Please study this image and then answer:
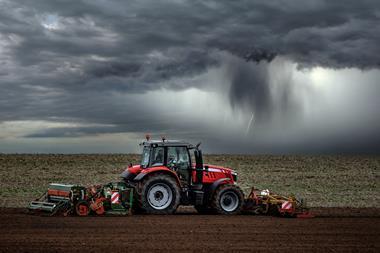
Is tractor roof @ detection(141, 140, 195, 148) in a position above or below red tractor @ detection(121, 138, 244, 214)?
above

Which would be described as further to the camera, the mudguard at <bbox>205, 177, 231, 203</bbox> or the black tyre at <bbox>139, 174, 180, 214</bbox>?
the mudguard at <bbox>205, 177, 231, 203</bbox>

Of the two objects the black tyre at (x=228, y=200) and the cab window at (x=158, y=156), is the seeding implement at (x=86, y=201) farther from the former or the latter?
the black tyre at (x=228, y=200)

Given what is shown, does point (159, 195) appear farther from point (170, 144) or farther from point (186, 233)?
point (186, 233)

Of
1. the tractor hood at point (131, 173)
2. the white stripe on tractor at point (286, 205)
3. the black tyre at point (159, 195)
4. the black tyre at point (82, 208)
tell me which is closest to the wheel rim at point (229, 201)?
the white stripe on tractor at point (286, 205)

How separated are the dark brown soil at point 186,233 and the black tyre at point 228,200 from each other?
1.39 ft

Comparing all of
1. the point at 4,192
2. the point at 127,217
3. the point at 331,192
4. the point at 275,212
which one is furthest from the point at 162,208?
the point at 331,192

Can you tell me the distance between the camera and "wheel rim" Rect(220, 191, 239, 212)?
18.7 m

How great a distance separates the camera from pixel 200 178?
18.7m

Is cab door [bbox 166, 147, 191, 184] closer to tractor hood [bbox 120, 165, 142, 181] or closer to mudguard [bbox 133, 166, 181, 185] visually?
mudguard [bbox 133, 166, 181, 185]

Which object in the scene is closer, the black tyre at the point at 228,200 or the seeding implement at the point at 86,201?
the seeding implement at the point at 86,201

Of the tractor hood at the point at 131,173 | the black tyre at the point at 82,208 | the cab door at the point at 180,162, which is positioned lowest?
the black tyre at the point at 82,208

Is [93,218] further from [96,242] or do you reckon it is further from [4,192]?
[4,192]

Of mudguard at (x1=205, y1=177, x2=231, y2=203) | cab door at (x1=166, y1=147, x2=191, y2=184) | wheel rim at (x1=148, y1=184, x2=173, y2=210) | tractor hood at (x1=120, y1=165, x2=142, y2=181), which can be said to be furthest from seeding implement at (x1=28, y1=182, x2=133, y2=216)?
mudguard at (x1=205, y1=177, x2=231, y2=203)

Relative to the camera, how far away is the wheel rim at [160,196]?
59.5 ft
